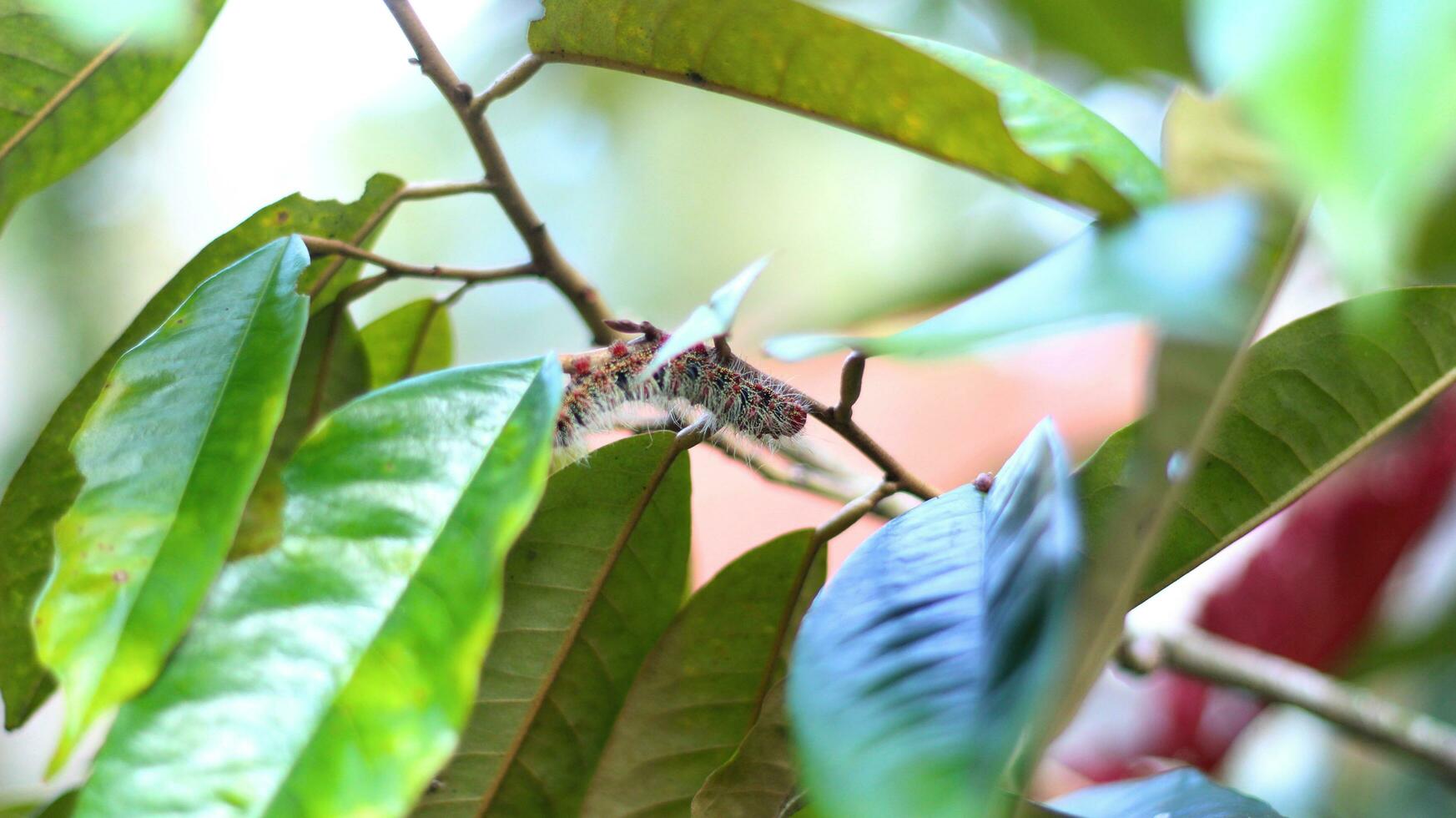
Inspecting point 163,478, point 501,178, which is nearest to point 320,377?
point 501,178

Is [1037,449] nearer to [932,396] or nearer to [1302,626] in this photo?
[1302,626]

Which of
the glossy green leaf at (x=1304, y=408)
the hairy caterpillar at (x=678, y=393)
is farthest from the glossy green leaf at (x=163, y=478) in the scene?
the glossy green leaf at (x=1304, y=408)

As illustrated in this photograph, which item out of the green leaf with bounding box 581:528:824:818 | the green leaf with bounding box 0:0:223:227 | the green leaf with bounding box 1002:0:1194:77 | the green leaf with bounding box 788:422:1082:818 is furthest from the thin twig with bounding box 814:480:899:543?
the green leaf with bounding box 1002:0:1194:77

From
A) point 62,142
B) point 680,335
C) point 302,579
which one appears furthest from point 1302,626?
point 62,142

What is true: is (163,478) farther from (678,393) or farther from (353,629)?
(678,393)

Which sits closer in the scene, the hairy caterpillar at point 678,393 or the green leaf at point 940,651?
the green leaf at point 940,651

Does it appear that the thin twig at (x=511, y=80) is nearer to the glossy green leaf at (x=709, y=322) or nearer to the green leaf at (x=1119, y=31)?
the glossy green leaf at (x=709, y=322)

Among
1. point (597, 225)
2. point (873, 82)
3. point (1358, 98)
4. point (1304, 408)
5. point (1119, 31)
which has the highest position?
point (597, 225)
